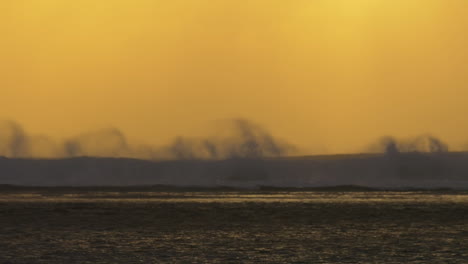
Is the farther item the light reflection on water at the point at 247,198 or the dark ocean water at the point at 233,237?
the light reflection on water at the point at 247,198

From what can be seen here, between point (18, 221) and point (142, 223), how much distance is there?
10.6 metres

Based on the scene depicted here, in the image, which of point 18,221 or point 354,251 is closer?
point 354,251

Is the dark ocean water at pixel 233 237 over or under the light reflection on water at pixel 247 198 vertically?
under

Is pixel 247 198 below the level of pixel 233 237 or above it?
above

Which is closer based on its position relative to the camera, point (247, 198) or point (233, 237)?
point (233, 237)

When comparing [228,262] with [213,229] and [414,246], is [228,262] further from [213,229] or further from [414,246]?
[213,229]

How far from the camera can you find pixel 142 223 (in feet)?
217

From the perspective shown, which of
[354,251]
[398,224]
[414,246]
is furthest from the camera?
[398,224]

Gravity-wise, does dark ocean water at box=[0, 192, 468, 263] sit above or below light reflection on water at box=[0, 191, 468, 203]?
below

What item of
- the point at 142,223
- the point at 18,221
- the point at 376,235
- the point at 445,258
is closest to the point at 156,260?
the point at 445,258

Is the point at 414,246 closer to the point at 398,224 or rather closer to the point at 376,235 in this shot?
the point at 376,235

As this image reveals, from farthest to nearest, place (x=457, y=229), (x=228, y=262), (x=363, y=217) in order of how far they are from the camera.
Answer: (x=363, y=217), (x=457, y=229), (x=228, y=262)

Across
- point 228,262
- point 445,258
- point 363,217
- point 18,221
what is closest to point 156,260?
point 228,262

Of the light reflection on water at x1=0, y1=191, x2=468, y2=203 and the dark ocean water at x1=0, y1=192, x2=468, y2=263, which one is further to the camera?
the light reflection on water at x1=0, y1=191, x2=468, y2=203
